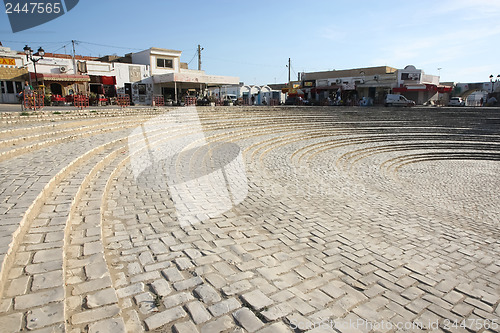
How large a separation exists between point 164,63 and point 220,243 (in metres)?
31.8

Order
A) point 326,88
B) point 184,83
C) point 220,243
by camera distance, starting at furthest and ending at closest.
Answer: point 326,88 < point 184,83 < point 220,243

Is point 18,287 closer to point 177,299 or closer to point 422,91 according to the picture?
point 177,299

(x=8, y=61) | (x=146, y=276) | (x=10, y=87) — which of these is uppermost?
(x=8, y=61)

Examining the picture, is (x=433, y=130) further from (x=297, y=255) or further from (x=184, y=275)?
(x=184, y=275)

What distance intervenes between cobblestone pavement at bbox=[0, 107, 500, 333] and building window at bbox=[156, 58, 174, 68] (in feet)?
76.4

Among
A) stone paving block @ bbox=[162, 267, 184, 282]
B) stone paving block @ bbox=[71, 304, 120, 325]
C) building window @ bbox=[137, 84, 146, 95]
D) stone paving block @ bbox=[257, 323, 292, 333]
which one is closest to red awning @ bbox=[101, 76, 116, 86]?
building window @ bbox=[137, 84, 146, 95]

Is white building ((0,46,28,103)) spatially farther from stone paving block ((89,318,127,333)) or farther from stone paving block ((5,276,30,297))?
stone paving block ((89,318,127,333))

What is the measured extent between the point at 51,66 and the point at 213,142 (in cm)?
1901

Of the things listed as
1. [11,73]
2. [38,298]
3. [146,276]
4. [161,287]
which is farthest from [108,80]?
[38,298]

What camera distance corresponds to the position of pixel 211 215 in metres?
4.77

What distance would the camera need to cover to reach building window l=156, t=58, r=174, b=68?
1243 inches

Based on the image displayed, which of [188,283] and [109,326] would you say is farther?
[188,283]

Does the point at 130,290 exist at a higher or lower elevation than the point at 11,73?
lower

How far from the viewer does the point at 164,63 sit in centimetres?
3206
